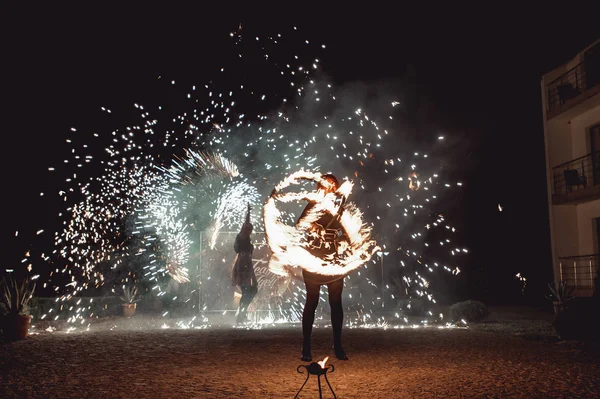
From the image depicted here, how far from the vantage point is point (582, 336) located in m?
9.47

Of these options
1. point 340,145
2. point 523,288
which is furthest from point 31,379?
point 523,288

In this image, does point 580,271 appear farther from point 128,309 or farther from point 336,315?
point 128,309

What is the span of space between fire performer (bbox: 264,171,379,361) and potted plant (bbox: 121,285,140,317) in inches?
419

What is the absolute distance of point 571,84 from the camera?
58.4 feet

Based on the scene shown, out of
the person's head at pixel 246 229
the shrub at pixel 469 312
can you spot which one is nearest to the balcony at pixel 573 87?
the shrub at pixel 469 312

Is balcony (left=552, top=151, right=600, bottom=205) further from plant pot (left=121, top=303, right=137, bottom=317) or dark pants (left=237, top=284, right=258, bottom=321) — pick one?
plant pot (left=121, top=303, right=137, bottom=317)

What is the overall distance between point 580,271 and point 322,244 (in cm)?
1411

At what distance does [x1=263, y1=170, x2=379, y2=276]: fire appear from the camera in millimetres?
6801

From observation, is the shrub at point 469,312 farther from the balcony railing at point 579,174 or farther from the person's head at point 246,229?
the balcony railing at point 579,174

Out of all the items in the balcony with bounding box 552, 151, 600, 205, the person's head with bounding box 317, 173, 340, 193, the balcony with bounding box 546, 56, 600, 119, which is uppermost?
the balcony with bounding box 546, 56, 600, 119

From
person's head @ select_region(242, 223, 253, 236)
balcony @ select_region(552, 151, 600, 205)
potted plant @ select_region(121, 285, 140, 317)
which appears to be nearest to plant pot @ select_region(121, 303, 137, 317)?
potted plant @ select_region(121, 285, 140, 317)

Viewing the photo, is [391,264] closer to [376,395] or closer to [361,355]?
[361,355]

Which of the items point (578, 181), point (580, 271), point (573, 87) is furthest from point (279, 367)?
point (573, 87)

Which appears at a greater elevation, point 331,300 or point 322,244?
point 322,244
